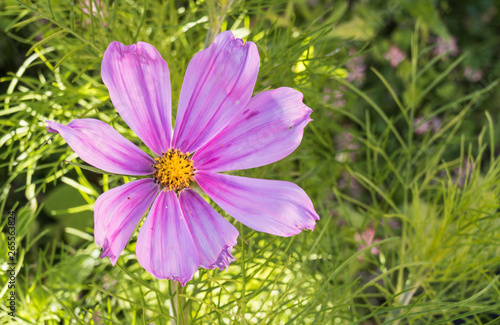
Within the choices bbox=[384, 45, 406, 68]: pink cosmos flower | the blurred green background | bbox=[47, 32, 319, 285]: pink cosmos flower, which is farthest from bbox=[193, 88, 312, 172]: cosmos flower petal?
bbox=[384, 45, 406, 68]: pink cosmos flower

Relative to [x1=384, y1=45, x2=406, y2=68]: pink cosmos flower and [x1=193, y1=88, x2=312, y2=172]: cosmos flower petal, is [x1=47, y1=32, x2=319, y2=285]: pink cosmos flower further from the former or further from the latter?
[x1=384, y1=45, x2=406, y2=68]: pink cosmos flower

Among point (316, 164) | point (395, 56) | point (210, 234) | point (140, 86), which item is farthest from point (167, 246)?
point (395, 56)

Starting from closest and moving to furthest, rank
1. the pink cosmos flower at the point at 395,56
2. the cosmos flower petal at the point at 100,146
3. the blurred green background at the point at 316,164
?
the cosmos flower petal at the point at 100,146
the blurred green background at the point at 316,164
the pink cosmos flower at the point at 395,56

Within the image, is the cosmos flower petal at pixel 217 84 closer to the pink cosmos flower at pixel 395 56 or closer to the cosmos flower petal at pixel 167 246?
the cosmos flower petal at pixel 167 246

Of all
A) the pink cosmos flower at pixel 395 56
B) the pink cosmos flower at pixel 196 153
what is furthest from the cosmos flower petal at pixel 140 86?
the pink cosmos flower at pixel 395 56

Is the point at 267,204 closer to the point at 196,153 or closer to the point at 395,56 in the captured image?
the point at 196,153

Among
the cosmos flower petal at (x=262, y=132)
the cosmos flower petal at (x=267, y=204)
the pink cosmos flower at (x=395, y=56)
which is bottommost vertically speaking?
the pink cosmos flower at (x=395, y=56)

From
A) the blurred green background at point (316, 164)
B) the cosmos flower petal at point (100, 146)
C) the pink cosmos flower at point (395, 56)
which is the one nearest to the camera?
the cosmos flower petal at point (100, 146)

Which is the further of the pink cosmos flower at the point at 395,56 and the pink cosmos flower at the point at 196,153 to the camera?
the pink cosmos flower at the point at 395,56

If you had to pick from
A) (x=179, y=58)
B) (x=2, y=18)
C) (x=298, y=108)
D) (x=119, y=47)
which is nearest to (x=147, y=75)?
(x=119, y=47)
